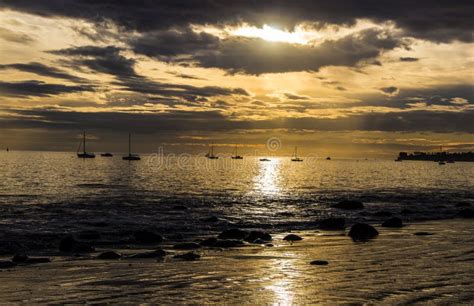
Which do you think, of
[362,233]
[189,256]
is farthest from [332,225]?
[189,256]

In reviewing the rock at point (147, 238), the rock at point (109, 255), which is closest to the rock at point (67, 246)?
the rock at point (109, 255)

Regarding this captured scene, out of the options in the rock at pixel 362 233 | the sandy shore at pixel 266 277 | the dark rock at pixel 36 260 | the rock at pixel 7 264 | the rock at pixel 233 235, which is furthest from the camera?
the rock at pixel 362 233

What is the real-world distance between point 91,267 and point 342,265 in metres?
11.0

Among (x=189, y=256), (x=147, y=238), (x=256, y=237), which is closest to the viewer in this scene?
(x=189, y=256)

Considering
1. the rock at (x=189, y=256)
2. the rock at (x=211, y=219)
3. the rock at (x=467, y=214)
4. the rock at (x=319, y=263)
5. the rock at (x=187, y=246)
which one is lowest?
the rock at (x=211, y=219)

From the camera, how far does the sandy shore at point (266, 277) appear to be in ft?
54.5

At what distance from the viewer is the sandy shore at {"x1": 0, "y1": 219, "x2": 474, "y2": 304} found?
16625 millimetres

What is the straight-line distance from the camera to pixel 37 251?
93.0 feet

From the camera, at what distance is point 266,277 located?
65.6 ft

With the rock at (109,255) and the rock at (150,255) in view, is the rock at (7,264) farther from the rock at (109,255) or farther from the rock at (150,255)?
the rock at (150,255)

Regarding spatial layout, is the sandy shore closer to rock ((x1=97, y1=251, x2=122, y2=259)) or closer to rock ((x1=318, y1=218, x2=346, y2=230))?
rock ((x1=97, y1=251, x2=122, y2=259))

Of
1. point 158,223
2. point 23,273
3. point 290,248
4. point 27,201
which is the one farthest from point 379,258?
point 27,201

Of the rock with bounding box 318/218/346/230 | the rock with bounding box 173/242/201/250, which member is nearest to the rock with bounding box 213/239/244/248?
the rock with bounding box 173/242/201/250

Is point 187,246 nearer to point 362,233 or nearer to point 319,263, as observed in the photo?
point 319,263
